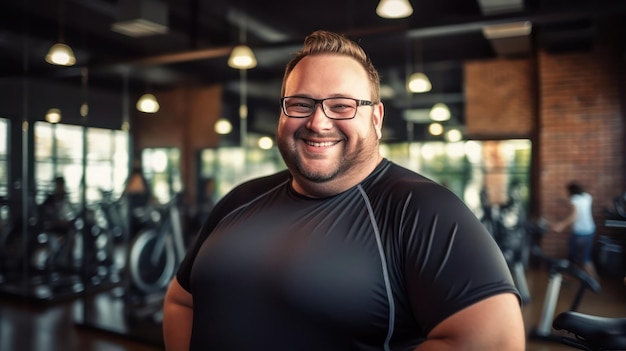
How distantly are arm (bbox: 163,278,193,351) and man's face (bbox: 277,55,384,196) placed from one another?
1.46 feet

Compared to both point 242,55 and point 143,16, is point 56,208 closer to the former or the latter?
point 143,16

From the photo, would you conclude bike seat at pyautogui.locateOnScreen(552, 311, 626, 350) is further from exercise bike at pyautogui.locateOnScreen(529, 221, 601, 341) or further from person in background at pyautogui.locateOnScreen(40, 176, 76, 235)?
person in background at pyautogui.locateOnScreen(40, 176, 76, 235)

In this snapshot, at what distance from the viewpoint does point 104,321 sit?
4.45 meters

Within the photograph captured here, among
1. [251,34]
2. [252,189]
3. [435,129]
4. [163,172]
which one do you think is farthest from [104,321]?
[435,129]

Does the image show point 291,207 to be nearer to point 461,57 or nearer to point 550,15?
point 550,15

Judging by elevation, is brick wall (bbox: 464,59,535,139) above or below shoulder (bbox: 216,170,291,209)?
above

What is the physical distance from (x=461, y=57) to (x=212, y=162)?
144 inches

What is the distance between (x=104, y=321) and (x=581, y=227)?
395 centimetres

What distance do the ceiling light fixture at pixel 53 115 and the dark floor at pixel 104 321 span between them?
186 cm

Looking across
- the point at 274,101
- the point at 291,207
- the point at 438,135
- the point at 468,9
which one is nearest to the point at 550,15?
the point at 468,9

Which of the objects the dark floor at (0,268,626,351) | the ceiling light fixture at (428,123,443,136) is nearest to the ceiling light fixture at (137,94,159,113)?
the dark floor at (0,268,626,351)

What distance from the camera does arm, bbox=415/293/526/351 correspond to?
77cm

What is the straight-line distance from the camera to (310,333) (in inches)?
37.1

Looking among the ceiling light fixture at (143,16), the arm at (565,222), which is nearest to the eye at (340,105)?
the arm at (565,222)
